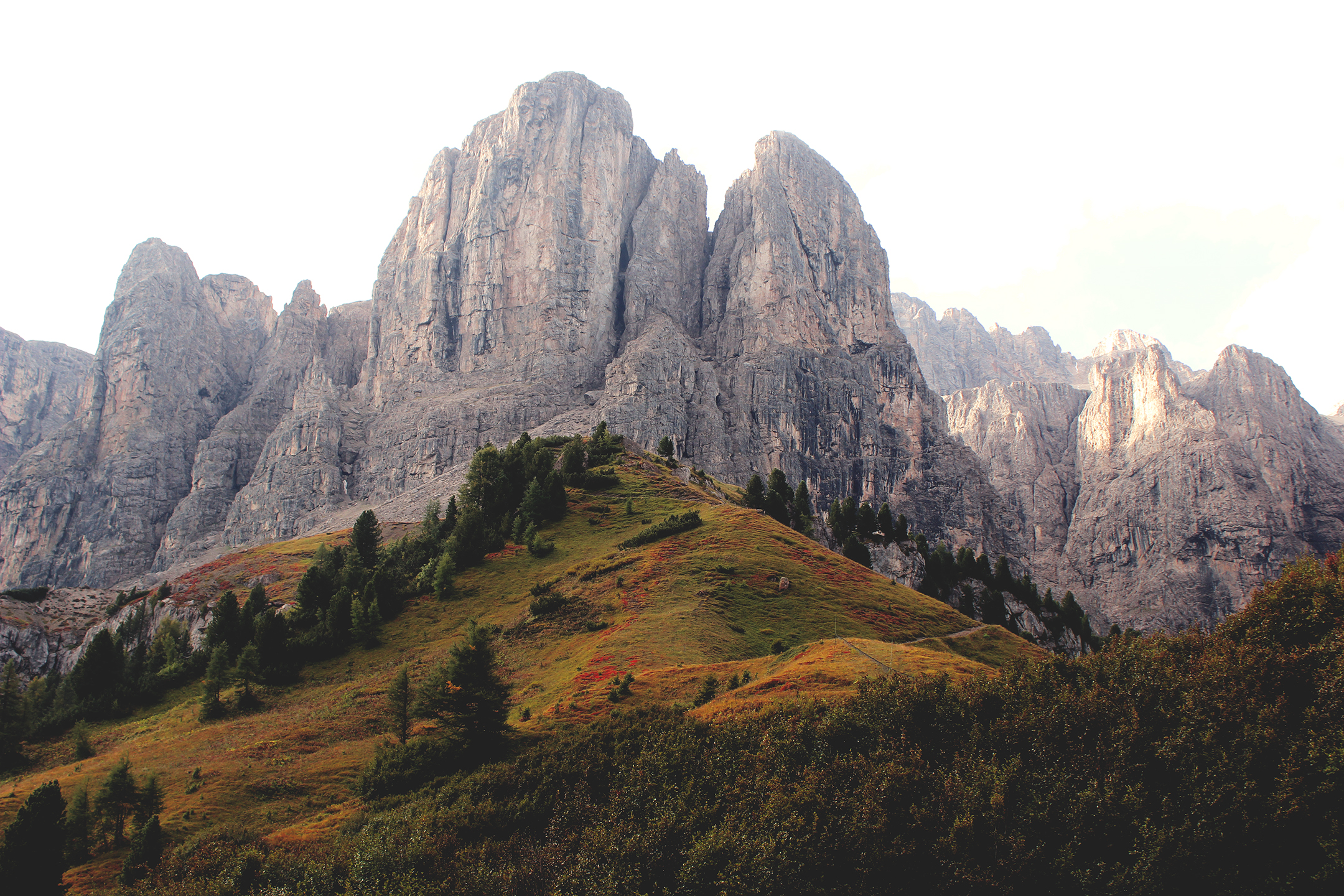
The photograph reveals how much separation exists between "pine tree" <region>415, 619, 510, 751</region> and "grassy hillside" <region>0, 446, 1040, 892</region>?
9.22 ft

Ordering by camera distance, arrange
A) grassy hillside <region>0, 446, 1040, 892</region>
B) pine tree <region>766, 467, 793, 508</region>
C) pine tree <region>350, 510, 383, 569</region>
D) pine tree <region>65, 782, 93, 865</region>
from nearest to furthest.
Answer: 1. pine tree <region>65, 782, 93, 865</region>
2. grassy hillside <region>0, 446, 1040, 892</region>
3. pine tree <region>350, 510, 383, 569</region>
4. pine tree <region>766, 467, 793, 508</region>

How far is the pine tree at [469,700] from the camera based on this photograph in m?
38.4

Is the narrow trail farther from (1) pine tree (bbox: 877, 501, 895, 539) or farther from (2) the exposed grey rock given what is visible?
(2) the exposed grey rock

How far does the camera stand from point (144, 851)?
3300 centimetres

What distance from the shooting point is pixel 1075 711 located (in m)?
29.1

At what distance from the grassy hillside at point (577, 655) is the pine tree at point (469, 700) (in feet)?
9.22

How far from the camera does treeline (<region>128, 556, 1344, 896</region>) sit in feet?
78.7

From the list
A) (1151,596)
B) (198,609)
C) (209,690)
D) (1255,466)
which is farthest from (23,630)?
(1255,466)

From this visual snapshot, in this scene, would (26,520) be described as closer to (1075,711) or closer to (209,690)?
(209,690)

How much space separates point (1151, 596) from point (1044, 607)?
92.8 metres

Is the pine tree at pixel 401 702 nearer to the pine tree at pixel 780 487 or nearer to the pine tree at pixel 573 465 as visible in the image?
the pine tree at pixel 573 465

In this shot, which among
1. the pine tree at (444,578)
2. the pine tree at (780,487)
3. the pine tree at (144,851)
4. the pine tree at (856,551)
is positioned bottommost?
the pine tree at (144,851)

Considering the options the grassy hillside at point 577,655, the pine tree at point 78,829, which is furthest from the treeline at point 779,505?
the pine tree at point 78,829

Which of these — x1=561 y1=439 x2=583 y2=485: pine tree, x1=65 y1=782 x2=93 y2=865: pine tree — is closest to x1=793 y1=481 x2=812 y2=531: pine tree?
x1=561 y1=439 x2=583 y2=485: pine tree
